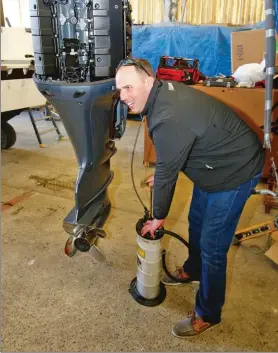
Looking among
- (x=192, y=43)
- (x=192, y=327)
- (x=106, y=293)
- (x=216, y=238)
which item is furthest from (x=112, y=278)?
(x=192, y=43)

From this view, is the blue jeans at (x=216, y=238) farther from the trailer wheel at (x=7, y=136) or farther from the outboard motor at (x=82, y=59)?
the trailer wheel at (x=7, y=136)

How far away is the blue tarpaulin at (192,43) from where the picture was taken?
14.4 feet

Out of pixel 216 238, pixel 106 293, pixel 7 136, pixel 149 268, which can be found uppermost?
pixel 216 238

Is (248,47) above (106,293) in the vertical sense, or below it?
above

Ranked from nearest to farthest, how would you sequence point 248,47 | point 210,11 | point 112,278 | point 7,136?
point 112,278, point 248,47, point 7,136, point 210,11

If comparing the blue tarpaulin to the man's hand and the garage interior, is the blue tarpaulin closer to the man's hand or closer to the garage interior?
the garage interior

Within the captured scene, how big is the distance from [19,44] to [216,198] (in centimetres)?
334

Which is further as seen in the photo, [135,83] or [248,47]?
[248,47]

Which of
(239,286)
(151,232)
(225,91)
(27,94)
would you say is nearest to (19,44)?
(27,94)

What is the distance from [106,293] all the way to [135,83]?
1.12 meters

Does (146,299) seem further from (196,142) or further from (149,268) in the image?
(196,142)

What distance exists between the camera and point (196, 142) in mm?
1130

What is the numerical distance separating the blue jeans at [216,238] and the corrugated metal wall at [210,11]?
4.92 metres

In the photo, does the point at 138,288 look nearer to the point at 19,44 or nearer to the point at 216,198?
the point at 216,198
